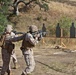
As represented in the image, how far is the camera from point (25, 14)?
4056cm

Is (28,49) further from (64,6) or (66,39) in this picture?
(64,6)

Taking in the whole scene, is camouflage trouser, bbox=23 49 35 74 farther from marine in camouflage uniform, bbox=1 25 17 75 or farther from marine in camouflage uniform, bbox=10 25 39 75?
marine in camouflage uniform, bbox=1 25 17 75

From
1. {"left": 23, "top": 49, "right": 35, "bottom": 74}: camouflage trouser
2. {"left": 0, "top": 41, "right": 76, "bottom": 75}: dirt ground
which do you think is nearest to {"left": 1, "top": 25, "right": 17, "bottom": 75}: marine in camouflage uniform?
{"left": 23, "top": 49, "right": 35, "bottom": 74}: camouflage trouser

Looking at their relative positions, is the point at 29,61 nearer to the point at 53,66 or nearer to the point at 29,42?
the point at 29,42

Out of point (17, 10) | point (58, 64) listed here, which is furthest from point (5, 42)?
point (17, 10)

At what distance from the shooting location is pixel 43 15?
133 feet

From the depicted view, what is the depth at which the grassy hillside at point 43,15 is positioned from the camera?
124 ft

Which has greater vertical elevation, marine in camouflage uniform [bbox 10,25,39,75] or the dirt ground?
marine in camouflage uniform [bbox 10,25,39,75]

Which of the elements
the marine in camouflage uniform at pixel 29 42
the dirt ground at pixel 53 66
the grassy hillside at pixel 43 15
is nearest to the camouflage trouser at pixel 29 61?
the marine in camouflage uniform at pixel 29 42

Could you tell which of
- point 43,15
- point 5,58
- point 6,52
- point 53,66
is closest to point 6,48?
point 6,52

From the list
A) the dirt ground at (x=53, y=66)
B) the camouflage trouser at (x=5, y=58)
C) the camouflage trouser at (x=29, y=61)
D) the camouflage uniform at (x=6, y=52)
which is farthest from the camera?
the dirt ground at (x=53, y=66)

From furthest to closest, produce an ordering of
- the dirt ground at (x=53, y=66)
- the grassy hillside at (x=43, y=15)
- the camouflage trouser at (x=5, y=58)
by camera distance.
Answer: the grassy hillside at (x=43, y=15) < the dirt ground at (x=53, y=66) < the camouflage trouser at (x=5, y=58)

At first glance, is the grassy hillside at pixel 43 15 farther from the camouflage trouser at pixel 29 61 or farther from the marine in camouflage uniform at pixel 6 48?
the camouflage trouser at pixel 29 61

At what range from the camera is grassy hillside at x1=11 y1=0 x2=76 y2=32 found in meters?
37.7
